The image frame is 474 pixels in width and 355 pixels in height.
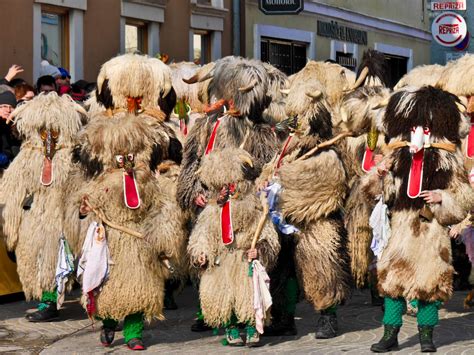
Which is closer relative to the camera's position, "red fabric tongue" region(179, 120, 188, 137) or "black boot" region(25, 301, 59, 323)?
"black boot" region(25, 301, 59, 323)

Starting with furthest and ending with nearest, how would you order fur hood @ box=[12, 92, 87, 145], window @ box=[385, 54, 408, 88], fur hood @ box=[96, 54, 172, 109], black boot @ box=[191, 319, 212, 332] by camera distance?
1. window @ box=[385, 54, 408, 88]
2. fur hood @ box=[12, 92, 87, 145]
3. fur hood @ box=[96, 54, 172, 109]
4. black boot @ box=[191, 319, 212, 332]

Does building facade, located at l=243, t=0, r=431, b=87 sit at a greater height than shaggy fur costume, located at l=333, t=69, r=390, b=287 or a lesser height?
greater

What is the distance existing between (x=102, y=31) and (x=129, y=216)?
890 cm

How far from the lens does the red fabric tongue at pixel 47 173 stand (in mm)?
10273

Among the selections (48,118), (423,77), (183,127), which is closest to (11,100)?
(183,127)

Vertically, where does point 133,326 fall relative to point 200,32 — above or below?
below

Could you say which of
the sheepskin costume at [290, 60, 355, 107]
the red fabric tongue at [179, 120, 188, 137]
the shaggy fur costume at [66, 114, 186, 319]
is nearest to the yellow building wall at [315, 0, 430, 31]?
the sheepskin costume at [290, 60, 355, 107]

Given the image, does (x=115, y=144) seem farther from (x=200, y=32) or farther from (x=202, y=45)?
(x=202, y=45)

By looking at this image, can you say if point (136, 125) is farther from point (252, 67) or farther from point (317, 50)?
point (317, 50)

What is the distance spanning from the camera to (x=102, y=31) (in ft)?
57.5

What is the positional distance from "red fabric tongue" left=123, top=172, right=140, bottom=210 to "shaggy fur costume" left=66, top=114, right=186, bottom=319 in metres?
0.03

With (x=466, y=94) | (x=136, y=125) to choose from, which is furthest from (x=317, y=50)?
(x=136, y=125)

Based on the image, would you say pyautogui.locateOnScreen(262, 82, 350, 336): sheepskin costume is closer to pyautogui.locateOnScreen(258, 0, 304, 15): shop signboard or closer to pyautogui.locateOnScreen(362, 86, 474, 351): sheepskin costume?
pyautogui.locateOnScreen(362, 86, 474, 351): sheepskin costume

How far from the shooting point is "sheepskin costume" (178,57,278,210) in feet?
31.4
